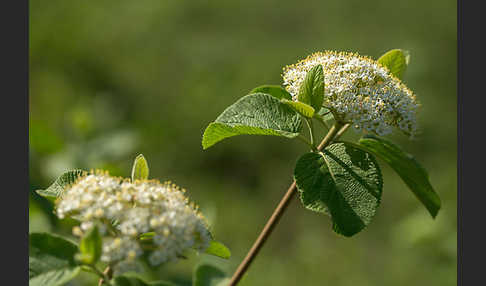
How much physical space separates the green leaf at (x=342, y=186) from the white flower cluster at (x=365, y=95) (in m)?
0.18

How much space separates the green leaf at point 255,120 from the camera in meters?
1.98

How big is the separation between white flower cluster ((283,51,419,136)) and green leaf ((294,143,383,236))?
18 centimetres

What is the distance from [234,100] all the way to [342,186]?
615 cm

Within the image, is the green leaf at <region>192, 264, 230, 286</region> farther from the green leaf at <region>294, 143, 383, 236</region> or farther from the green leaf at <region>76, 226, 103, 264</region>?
the green leaf at <region>76, 226, 103, 264</region>

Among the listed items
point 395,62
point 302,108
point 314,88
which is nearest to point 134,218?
point 302,108

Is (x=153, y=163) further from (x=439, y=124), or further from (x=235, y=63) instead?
(x=439, y=124)

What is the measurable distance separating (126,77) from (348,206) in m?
7.15

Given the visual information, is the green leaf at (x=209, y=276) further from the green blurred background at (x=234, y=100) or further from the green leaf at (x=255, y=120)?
the green blurred background at (x=234, y=100)

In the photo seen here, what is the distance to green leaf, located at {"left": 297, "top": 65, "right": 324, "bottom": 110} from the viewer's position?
200 centimetres

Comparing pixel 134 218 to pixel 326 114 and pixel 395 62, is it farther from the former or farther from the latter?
pixel 395 62

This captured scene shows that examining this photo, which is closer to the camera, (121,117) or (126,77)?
(121,117)

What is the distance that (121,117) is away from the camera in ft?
24.7

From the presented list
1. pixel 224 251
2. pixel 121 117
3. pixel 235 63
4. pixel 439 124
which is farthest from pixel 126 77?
pixel 224 251

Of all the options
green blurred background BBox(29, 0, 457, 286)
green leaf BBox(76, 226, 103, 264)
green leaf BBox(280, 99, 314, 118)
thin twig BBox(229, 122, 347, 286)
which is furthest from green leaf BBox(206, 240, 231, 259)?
green blurred background BBox(29, 0, 457, 286)
